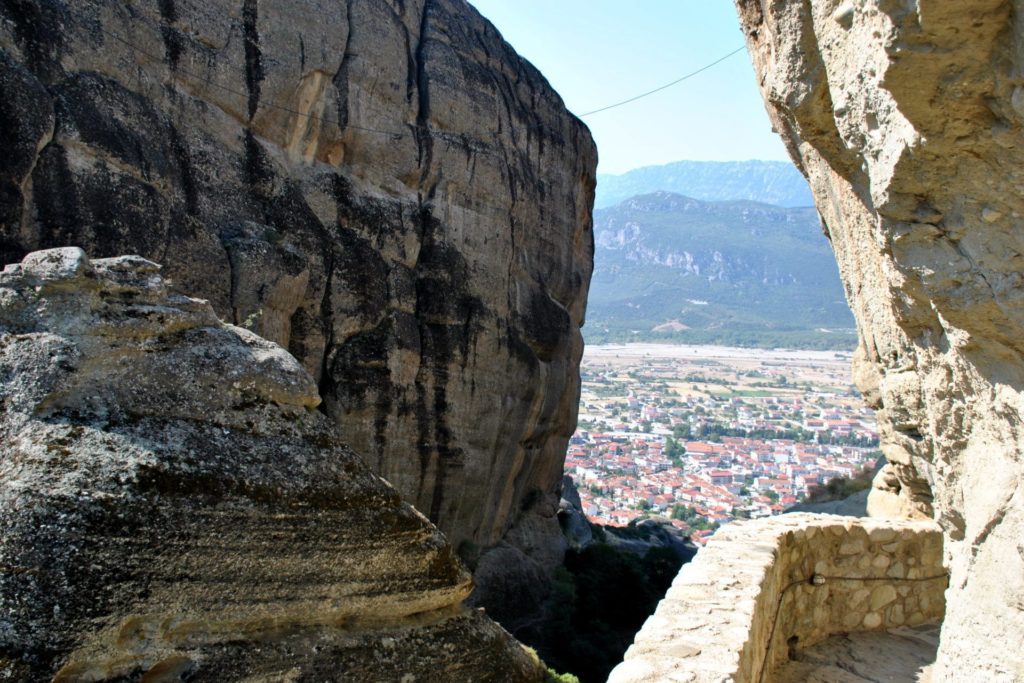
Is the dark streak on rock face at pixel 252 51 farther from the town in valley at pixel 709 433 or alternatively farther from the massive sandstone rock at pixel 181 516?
the town in valley at pixel 709 433

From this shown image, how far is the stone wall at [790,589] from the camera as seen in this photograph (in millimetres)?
5047

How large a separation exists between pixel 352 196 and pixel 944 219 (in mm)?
14477

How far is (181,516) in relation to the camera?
19.6 ft

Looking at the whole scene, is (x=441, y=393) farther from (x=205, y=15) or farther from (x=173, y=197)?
(x=205, y=15)

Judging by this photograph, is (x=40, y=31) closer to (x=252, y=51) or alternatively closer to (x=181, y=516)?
(x=252, y=51)

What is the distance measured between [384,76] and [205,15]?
377 cm

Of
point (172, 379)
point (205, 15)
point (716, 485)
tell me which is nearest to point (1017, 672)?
point (172, 379)

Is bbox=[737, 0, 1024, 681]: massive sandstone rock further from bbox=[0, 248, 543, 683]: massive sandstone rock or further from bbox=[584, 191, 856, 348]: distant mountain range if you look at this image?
bbox=[584, 191, 856, 348]: distant mountain range

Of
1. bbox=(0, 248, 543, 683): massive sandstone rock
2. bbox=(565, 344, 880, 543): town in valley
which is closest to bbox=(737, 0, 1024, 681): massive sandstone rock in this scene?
bbox=(0, 248, 543, 683): massive sandstone rock

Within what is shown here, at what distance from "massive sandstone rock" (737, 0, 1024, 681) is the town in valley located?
2221 cm

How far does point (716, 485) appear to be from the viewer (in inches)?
2879

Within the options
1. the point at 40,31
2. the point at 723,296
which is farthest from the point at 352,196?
the point at 723,296

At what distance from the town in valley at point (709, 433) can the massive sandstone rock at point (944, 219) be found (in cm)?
2221

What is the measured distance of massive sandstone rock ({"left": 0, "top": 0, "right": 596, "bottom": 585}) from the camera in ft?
44.3
